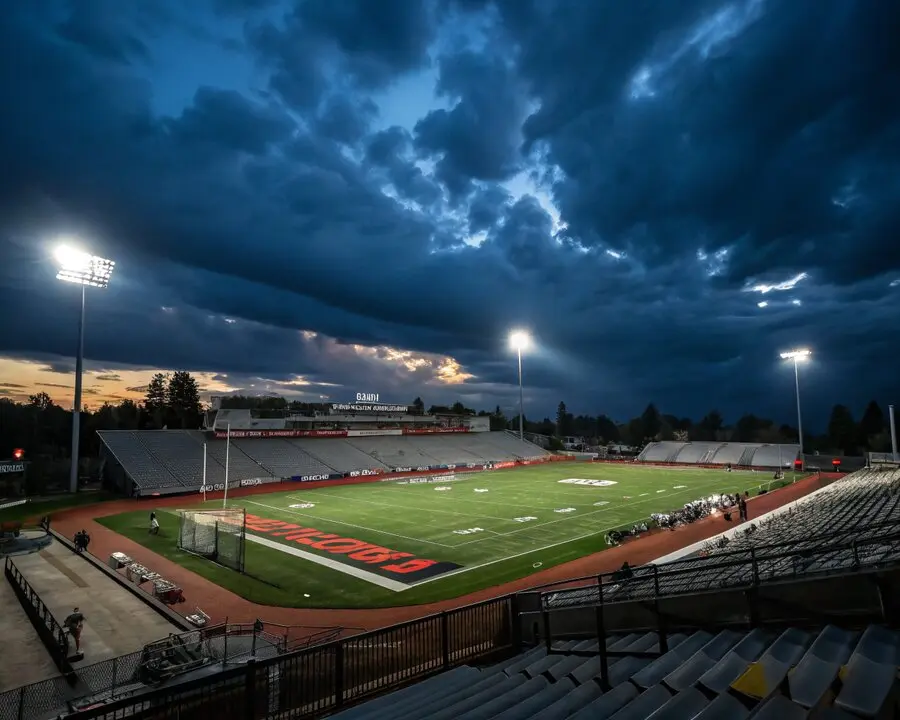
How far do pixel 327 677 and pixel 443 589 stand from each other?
10.9 m

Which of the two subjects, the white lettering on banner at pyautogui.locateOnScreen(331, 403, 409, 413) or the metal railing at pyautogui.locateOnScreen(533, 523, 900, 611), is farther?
the white lettering on banner at pyautogui.locateOnScreen(331, 403, 409, 413)

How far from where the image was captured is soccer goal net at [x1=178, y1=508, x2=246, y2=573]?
25391mm

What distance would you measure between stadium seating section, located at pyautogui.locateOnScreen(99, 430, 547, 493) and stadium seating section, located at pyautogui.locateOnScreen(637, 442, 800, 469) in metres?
21.2

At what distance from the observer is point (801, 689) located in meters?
4.35

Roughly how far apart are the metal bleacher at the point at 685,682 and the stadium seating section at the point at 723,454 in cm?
7399

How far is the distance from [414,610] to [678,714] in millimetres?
15907

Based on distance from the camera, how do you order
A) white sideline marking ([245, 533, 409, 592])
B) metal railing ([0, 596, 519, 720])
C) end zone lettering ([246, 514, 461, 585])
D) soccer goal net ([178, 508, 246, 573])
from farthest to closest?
soccer goal net ([178, 508, 246, 573]), end zone lettering ([246, 514, 461, 585]), white sideline marking ([245, 533, 409, 592]), metal railing ([0, 596, 519, 720])

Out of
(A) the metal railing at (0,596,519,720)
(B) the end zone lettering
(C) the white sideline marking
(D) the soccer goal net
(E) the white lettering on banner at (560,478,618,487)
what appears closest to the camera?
(A) the metal railing at (0,596,519,720)

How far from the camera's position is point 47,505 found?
132ft

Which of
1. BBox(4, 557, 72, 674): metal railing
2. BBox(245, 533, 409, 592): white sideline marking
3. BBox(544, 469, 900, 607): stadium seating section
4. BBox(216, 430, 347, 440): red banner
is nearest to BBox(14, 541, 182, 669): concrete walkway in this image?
BBox(4, 557, 72, 674): metal railing

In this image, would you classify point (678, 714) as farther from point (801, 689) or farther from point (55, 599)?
point (55, 599)

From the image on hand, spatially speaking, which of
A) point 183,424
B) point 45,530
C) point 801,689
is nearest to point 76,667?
point 801,689

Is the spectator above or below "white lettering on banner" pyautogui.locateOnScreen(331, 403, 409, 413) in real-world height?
below

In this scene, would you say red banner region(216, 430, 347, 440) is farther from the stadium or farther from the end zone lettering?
the end zone lettering
